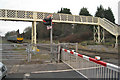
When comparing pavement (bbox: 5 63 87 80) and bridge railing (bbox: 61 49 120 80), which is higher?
bridge railing (bbox: 61 49 120 80)

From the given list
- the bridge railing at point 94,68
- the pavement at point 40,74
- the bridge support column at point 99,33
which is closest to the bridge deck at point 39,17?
the bridge support column at point 99,33

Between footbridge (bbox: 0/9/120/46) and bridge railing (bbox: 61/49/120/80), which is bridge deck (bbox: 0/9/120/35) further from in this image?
bridge railing (bbox: 61/49/120/80)

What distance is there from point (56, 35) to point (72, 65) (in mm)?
40309

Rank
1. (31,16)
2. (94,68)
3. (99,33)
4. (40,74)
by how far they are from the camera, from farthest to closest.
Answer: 1. (99,33)
2. (31,16)
3. (40,74)
4. (94,68)

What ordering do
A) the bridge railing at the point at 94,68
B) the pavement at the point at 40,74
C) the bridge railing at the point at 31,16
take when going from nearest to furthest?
the bridge railing at the point at 94,68, the pavement at the point at 40,74, the bridge railing at the point at 31,16

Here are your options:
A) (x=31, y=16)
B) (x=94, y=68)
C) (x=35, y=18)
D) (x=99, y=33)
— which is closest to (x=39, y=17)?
(x=35, y=18)

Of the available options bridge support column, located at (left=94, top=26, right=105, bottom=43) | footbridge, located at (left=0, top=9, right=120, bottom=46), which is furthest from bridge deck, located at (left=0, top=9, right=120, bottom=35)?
bridge support column, located at (left=94, top=26, right=105, bottom=43)

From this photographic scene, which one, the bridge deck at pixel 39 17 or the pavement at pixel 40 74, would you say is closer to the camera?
the pavement at pixel 40 74

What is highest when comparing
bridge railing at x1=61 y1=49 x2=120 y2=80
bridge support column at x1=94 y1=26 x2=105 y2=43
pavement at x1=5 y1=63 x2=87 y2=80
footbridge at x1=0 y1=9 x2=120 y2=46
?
footbridge at x1=0 y1=9 x2=120 y2=46

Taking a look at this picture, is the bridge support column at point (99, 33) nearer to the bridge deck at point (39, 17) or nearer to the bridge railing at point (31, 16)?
the bridge deck at point (39, 17)

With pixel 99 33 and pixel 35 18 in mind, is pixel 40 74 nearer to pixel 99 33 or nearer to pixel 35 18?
pixel 35 18

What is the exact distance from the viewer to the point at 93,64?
4.33 meters

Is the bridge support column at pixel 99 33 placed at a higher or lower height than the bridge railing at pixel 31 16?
lower

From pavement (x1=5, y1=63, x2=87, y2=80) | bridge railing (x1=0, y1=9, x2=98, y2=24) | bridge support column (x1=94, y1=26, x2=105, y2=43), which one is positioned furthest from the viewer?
bridge support column (x1=94, y1=26, x2=105, y2=43)
